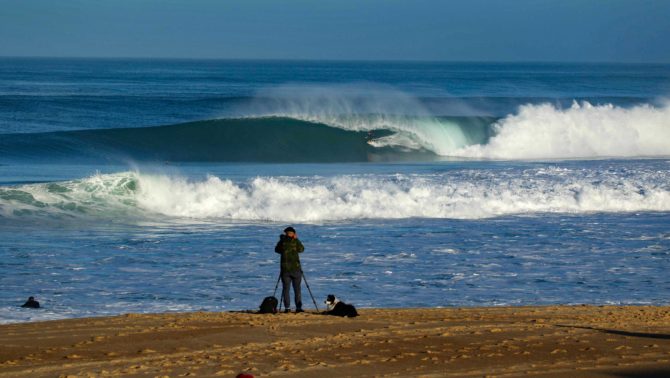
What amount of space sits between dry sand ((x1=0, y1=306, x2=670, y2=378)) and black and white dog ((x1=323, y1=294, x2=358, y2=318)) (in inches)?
4.8

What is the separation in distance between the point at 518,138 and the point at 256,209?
1862 centimetres

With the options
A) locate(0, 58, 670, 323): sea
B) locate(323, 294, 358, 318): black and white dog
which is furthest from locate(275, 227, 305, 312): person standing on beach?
locate(323, 294, 358, 318): black and white dog

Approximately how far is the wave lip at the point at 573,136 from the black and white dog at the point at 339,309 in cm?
2490

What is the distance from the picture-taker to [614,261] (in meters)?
15.7

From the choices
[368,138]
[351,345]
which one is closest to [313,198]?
[351,345]

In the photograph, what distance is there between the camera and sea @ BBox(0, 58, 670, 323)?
1383 centimetres

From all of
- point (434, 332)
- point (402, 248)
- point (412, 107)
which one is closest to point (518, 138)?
point (412, 107)

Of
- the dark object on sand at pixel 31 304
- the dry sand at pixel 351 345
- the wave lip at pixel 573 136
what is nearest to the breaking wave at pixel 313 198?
the dark object on sand at pixel 31 304

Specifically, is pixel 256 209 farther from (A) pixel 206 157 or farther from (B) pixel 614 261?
(A) pixel 206 157

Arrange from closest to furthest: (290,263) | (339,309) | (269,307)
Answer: (339,309)
(269,307)
(290,263)

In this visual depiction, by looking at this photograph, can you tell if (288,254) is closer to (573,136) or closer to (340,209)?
(340,209)

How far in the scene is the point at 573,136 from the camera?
37.4 m

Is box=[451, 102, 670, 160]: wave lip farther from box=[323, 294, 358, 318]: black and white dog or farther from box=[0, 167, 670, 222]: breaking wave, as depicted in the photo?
box=[323, 294, 358, 318]: black and white dog

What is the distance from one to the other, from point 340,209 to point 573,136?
18.2 meters
